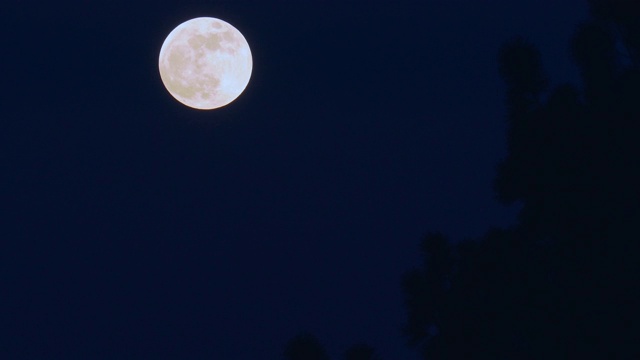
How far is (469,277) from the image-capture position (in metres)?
8.34

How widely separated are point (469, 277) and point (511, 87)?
2159 millimetres

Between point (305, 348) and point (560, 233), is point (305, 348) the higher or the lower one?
the higher one

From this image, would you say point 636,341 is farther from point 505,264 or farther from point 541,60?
point 541,60

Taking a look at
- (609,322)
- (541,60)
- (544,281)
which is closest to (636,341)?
(609,322)

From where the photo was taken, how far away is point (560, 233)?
735 cm

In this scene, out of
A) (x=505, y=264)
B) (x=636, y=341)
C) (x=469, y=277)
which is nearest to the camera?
(x=636, y=341)

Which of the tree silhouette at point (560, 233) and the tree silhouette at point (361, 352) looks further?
the tree silhouette at point (361, 352)

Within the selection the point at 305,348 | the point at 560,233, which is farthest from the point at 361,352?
the point at 560,233

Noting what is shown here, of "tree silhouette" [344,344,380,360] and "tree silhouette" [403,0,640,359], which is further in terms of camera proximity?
"tree silhouette" [344,344,380,360]

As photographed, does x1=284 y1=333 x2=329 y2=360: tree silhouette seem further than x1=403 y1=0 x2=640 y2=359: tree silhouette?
Yes

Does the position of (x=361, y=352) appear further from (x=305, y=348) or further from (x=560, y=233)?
(x=560, y=233)

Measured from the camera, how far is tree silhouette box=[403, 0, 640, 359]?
6836 millimetres

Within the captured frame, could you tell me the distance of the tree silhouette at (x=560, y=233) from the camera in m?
6.84

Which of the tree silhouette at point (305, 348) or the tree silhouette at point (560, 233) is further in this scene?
the tree silhouette at point (305, 348)
